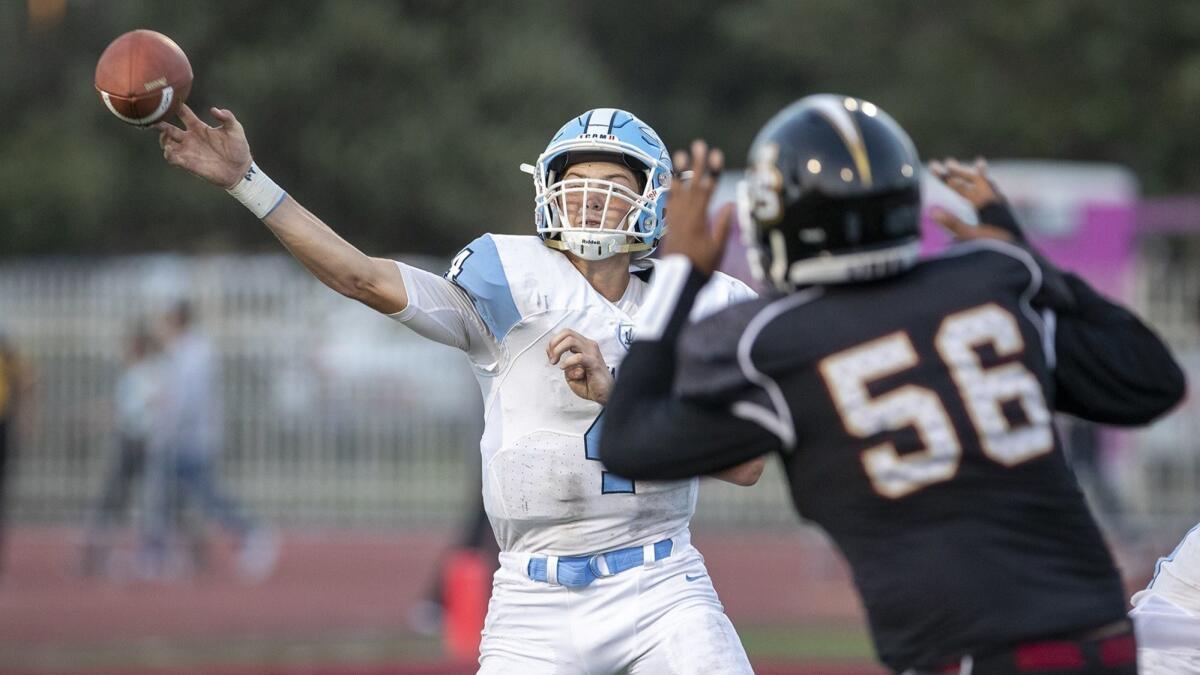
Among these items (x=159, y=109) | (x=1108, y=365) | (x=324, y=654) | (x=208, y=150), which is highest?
(x=159, y=109)

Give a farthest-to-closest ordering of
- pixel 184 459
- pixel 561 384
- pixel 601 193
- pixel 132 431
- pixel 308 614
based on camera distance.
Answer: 1. pixel 132 431
2. pixel 184 459
3. pixel 308 614
4. pixel 601 193
5. pixel 561 384

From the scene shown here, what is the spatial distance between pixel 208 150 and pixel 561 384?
1179mm

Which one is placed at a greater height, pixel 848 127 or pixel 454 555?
pixel 848 127

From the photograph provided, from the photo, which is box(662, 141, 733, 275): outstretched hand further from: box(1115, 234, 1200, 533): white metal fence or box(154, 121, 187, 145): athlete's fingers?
box(1115, 234, 1200, 533): white metal fence

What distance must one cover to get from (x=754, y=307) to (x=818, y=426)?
0.29 meters

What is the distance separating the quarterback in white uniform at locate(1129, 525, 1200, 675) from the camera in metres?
4.91

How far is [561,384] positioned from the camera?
16.6 feet

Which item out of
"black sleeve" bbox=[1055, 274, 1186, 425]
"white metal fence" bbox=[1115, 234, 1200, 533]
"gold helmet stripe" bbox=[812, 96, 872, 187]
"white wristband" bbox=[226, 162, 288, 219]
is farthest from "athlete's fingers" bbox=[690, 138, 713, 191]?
"white metal fence" bbox=[1115, 234, 1200, 533]

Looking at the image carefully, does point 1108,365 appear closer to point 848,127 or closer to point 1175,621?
point 848,127

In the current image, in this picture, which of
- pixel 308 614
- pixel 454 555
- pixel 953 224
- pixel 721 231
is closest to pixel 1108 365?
pixel 953 224

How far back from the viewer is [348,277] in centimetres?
489

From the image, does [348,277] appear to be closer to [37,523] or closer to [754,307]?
[754,307]

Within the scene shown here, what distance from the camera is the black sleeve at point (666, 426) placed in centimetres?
358

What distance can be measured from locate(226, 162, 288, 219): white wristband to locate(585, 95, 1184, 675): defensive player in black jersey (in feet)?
5.12
